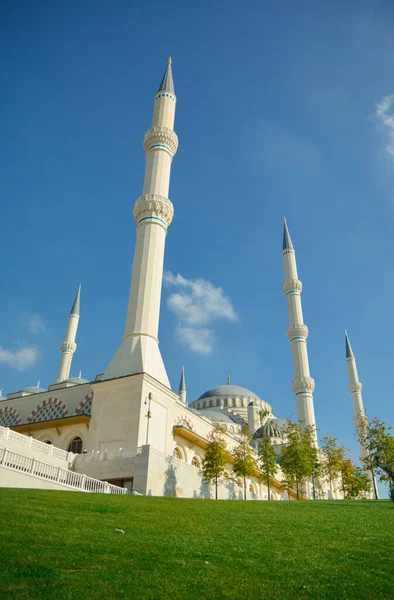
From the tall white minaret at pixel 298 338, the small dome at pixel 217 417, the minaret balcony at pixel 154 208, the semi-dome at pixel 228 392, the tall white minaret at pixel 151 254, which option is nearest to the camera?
the tall white minaret at pixel 151 254

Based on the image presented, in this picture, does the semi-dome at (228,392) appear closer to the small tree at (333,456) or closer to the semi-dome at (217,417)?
the semi-dome at (217,417)

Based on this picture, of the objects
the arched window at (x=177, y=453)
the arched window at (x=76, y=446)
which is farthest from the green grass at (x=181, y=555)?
the arched window at (x=76, y=446)

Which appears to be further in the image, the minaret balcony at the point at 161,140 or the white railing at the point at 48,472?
the minaret balcony at the point at 161,140

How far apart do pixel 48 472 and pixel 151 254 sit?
1731cm

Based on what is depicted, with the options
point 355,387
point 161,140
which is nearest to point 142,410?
point 161,140

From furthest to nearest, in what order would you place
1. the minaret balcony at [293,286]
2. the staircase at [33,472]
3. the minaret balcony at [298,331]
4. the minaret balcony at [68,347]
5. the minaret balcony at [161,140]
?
the minaret balcony at [293,286] < the minaret balcony at [298,331] < the minaret balcony at [68,347] < the minaret balcony at [161,140] < the staircase at [33,472]

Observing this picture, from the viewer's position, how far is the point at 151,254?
105 feet

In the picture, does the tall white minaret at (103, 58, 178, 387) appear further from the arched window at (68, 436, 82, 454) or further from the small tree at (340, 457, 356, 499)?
the small tree at (340, 457, 356, 499)

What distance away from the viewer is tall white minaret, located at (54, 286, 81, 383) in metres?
47.7

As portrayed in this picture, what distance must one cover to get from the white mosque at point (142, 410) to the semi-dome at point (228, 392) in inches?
991

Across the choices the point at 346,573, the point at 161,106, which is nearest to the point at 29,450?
the point at 346,573

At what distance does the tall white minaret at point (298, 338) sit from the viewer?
4688cm

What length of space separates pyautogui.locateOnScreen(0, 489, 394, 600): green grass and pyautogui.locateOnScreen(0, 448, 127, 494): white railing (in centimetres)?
514

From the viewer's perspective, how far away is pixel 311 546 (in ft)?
27.8
